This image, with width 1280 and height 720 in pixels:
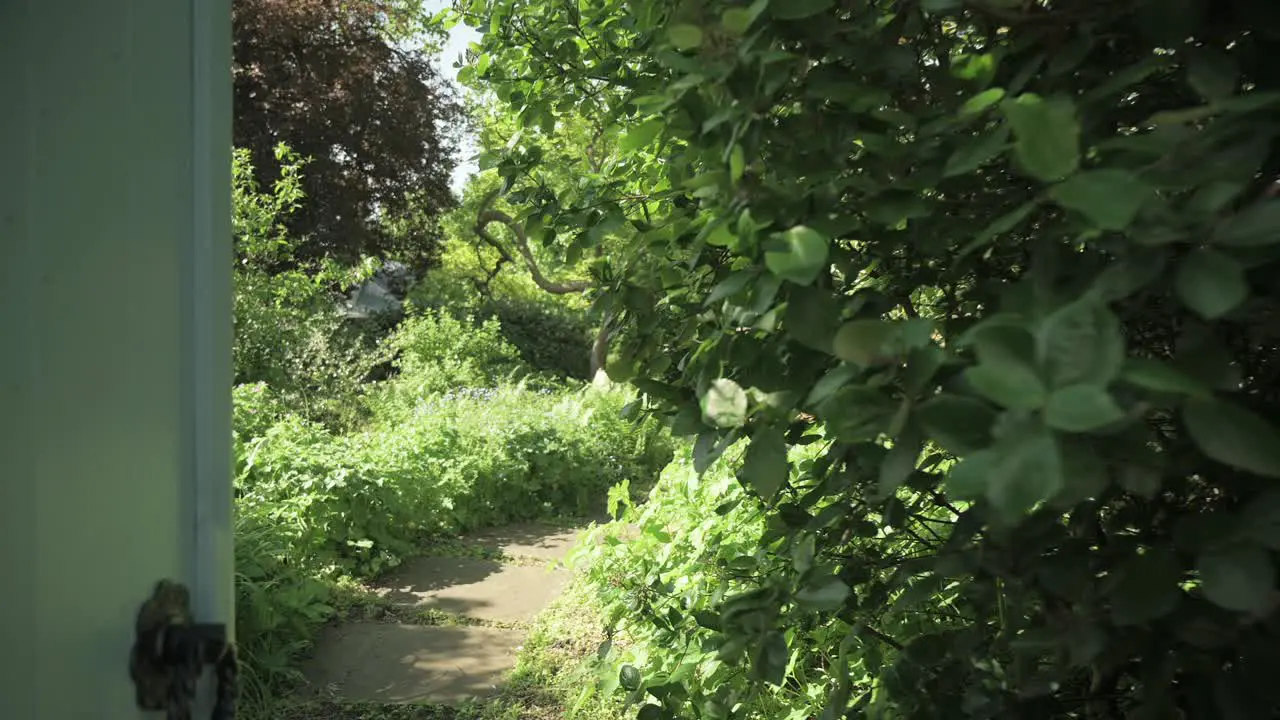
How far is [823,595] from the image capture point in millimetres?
1215

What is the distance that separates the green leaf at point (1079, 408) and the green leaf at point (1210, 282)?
0.59ft

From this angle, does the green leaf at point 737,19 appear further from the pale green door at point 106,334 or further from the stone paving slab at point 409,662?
the stone paving slab at point 409,662

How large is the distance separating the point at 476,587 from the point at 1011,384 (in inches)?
213

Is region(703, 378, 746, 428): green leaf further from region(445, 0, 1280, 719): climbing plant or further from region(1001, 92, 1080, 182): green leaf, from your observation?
region(1001, 92, 1080, 182): green leaf

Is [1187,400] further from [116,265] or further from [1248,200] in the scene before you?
[116,265]

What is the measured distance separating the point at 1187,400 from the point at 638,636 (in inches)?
119

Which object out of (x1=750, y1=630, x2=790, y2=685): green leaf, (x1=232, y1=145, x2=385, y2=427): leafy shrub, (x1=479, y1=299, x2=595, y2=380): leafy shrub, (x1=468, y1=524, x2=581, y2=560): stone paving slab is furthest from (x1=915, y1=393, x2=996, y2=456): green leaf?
(x1=479, y1=299, x2=595, y2=380): leafy shrub

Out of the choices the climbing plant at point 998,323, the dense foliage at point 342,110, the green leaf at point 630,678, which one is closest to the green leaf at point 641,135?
the climbing plant at point 998,323

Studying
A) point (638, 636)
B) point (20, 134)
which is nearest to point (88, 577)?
point (20, 134)

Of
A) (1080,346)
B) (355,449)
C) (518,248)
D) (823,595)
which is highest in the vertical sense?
(518,248)

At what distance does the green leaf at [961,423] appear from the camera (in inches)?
25.0

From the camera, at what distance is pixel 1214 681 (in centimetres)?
96

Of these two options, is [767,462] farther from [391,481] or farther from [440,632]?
[391,481]

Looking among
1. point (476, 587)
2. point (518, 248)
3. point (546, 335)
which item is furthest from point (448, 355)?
point (518, 248)
